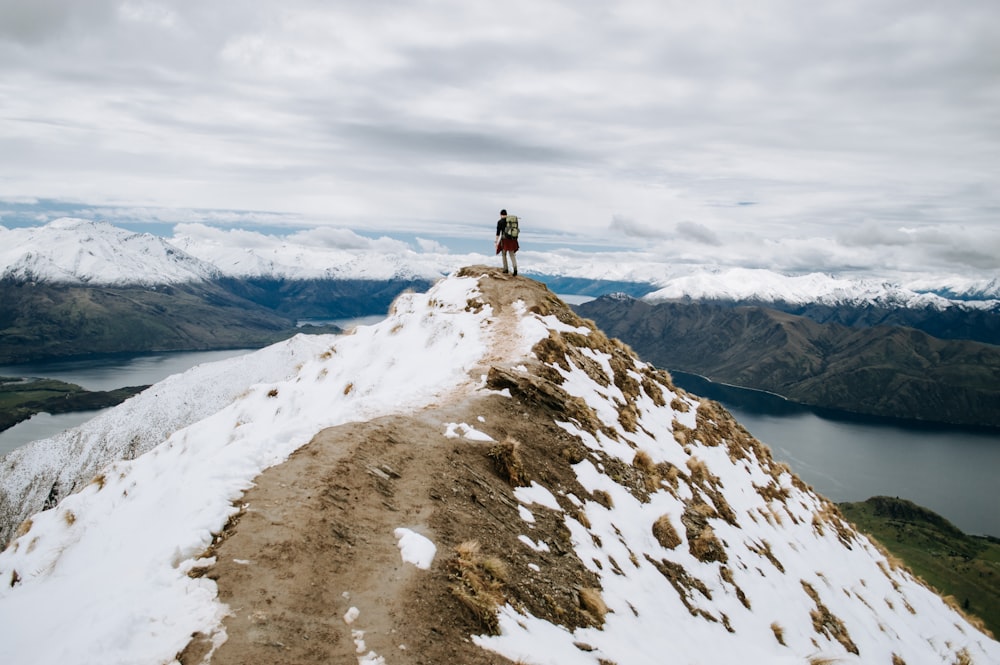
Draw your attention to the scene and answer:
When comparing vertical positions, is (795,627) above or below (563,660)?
below

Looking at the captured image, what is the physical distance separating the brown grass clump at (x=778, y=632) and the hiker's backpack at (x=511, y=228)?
23236mm

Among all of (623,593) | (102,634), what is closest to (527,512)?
(623,593)

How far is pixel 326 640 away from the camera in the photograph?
789cm

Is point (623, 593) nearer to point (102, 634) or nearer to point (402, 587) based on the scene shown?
point (402, 587)

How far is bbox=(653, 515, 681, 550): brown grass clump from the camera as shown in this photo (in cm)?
1605

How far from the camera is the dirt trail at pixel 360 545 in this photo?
7961mm

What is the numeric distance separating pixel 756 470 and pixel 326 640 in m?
26.9

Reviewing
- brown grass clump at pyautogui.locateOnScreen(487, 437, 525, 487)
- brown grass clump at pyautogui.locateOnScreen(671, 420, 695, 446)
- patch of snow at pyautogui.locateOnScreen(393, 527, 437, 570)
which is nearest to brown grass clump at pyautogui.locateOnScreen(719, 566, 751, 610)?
brown grass clump at pyautogui.locateOnScreen(487, 437, 525, 487)

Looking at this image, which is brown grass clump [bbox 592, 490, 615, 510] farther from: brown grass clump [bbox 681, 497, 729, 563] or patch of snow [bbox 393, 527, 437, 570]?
patch of snow [bbox 393, 527, 437, 570]

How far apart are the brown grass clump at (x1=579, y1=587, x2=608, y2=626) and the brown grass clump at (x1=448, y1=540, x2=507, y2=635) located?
81.3 inches

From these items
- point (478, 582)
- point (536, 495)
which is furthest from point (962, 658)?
point (478, 582)

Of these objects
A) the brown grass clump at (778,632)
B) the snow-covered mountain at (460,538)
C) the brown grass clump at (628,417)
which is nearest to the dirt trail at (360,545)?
the snow-covered mountain at (460,538)

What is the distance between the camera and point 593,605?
1115 cm

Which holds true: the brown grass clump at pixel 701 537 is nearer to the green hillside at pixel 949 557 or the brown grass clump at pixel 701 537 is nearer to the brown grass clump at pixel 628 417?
the brown grass clump at pixel 628 417
